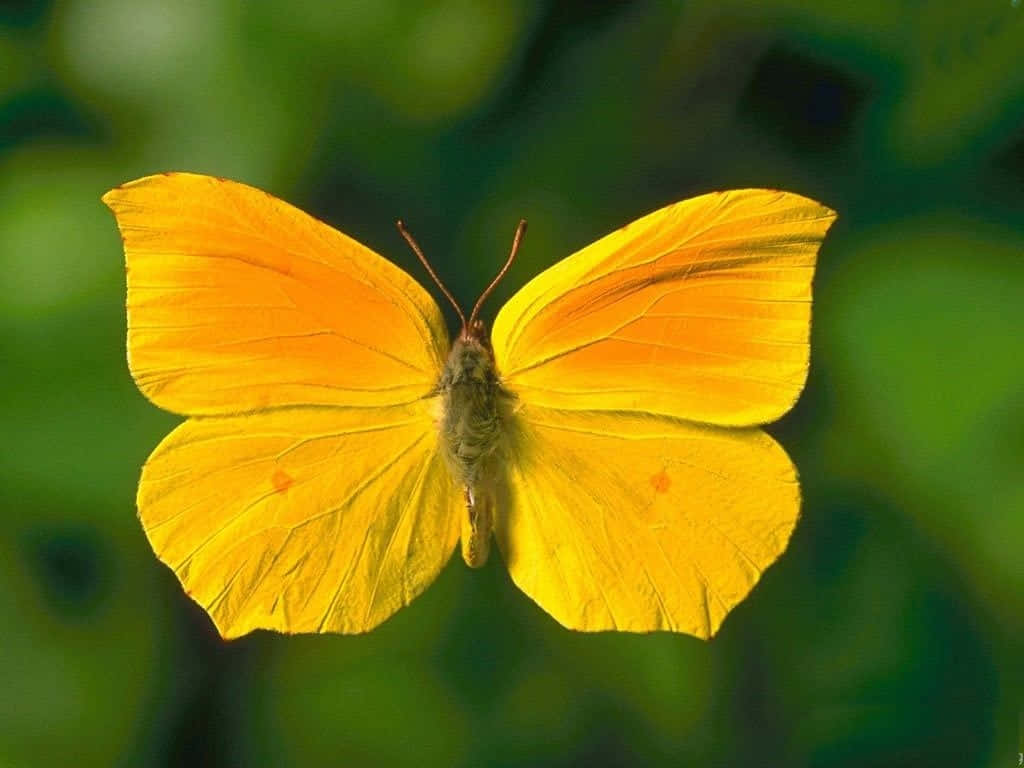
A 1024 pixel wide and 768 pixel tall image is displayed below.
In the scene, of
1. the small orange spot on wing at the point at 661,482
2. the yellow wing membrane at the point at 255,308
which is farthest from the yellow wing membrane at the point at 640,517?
the yellow wing membrane at the point at 255,308

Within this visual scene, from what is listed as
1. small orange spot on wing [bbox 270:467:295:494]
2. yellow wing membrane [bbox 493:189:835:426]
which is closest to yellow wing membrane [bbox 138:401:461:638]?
small orange spot on wing [bbox 270:467:295:494]

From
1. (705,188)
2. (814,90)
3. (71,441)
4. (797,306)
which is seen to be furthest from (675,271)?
(71,441)

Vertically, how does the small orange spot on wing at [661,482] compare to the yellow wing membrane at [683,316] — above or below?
below

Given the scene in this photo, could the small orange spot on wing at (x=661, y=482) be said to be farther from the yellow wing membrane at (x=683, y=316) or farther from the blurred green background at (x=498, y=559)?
the blurred green background at (x=498, y=559)

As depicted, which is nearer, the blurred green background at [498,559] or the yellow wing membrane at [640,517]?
the yellow wing membrane at [640,517]

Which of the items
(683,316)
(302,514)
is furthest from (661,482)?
(302,514)

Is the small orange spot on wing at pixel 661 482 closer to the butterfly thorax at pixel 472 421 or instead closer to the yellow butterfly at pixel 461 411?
the yellow butterfly at pixel 461 411

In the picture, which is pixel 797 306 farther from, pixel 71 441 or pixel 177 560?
pixel 71 441

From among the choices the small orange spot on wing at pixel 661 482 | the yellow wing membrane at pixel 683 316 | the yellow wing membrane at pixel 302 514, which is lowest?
the yellow wing membrane at pixel 302 514
